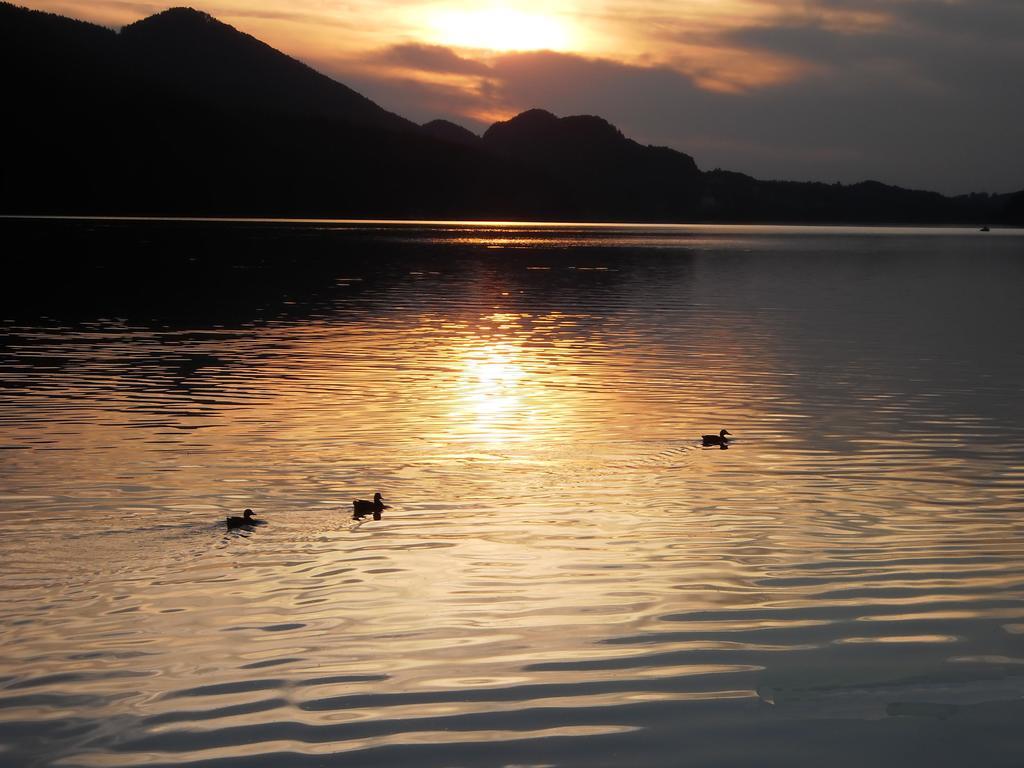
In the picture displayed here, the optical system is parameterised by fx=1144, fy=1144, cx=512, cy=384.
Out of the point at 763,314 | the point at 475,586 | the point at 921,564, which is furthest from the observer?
the point at 763,314

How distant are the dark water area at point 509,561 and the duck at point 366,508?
0.15 metres

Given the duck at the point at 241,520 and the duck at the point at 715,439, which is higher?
the duck at the point at 241,520

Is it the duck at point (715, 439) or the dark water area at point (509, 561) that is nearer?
the dark water area at point (509, 561)

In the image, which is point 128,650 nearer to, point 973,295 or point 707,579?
point 707,579

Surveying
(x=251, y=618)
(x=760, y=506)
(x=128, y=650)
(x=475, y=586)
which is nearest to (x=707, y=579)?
(x=475, y=586)

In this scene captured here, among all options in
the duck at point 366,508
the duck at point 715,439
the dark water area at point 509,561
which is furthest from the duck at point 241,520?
the duck at point 715,439

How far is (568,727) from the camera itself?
30.7 ft

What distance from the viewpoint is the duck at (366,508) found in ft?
52.1

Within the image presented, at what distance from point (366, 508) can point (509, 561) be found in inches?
112

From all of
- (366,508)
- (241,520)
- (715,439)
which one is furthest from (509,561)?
(715,439)

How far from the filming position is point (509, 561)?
13953 mm

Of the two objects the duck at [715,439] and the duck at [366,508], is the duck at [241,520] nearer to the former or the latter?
the duck at [366,508]

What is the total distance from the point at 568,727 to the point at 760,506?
8.38m

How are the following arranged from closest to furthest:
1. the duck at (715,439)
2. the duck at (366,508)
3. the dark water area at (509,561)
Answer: the dark water area at (509,561), the duck at (366,508), the duck at (715,439)
